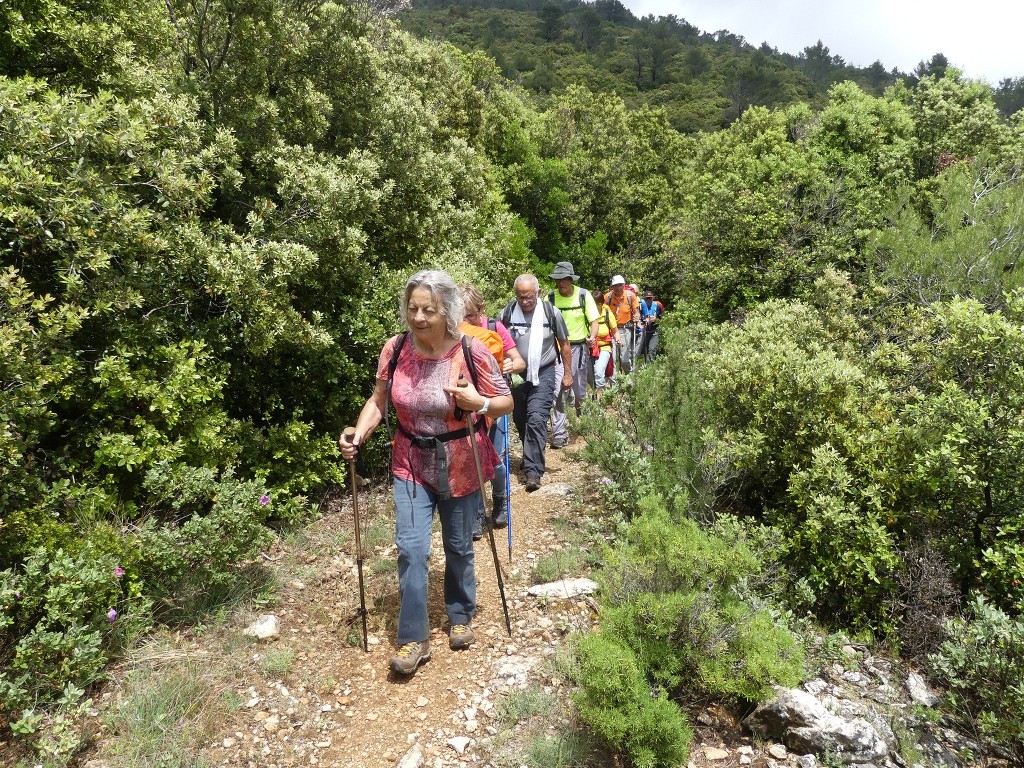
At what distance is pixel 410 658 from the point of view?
3.88 meters

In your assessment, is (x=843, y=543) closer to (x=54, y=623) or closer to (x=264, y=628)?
(x=264, y=628)

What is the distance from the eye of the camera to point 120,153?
4363mm

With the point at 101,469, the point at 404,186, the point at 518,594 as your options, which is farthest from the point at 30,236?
the point at 404,186

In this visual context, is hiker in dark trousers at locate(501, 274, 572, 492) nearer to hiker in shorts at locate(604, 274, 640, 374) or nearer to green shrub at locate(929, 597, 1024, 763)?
hiker in shorts at locate(604, 274, 640, 374)

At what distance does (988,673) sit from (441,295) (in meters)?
3.84

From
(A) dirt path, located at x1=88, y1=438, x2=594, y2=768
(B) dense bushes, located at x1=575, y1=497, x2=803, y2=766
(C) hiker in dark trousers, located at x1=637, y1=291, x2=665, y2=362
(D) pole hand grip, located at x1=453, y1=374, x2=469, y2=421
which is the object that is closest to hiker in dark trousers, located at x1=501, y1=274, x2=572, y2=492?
(A) dirt path, located at x1=88, y1=438, x2=594, y2=768

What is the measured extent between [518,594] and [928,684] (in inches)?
111

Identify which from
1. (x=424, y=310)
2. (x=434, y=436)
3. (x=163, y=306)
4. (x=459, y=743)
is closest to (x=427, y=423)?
(x=434, y=436)

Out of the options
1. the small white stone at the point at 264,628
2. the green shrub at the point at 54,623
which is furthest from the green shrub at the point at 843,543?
the green shrub at the point at 54,623

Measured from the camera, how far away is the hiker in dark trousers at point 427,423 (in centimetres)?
369

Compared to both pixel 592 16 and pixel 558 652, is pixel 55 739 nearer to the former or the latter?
pixel 558 652

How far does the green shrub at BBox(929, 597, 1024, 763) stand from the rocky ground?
0.31 metres

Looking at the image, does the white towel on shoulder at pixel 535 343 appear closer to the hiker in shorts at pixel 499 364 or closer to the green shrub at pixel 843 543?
the hiker in shorts at pixel 499 364

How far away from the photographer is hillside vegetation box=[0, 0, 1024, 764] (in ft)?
11.6
